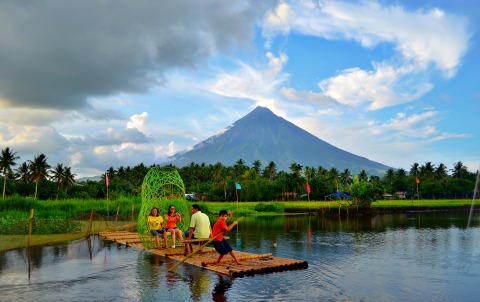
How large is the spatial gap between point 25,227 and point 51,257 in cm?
703

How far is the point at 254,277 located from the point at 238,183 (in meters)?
55.1

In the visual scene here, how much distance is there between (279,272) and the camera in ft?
35.7

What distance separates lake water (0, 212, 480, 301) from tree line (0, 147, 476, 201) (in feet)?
106

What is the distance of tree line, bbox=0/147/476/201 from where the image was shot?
59.9 m

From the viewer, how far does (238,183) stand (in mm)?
65312

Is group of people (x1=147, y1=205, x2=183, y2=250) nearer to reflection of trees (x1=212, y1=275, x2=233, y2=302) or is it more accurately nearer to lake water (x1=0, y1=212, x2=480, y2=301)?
lake water (x1=0, y1=212, x2=480, y2=301)

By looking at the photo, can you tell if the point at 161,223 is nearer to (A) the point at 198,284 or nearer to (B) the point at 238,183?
(A) the point at 198,284

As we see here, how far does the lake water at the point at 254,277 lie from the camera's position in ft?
28.4

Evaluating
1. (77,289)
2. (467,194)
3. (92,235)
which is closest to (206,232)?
(77,289)

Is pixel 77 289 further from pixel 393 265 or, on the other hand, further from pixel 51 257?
pixel 393 265

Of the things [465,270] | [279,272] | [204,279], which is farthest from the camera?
[465,270]

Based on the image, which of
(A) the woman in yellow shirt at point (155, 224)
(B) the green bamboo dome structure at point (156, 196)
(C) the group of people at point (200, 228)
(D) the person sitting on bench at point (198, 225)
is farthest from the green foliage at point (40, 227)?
(D) the person sitting on bench at point (198, 225)

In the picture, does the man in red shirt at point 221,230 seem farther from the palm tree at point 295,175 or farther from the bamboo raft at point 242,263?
the palm tree at point 295,175

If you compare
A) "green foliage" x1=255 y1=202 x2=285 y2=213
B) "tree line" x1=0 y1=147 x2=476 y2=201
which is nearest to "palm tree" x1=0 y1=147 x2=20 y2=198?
"tree line" x1=0 y1=147 x2=476 y2=201
